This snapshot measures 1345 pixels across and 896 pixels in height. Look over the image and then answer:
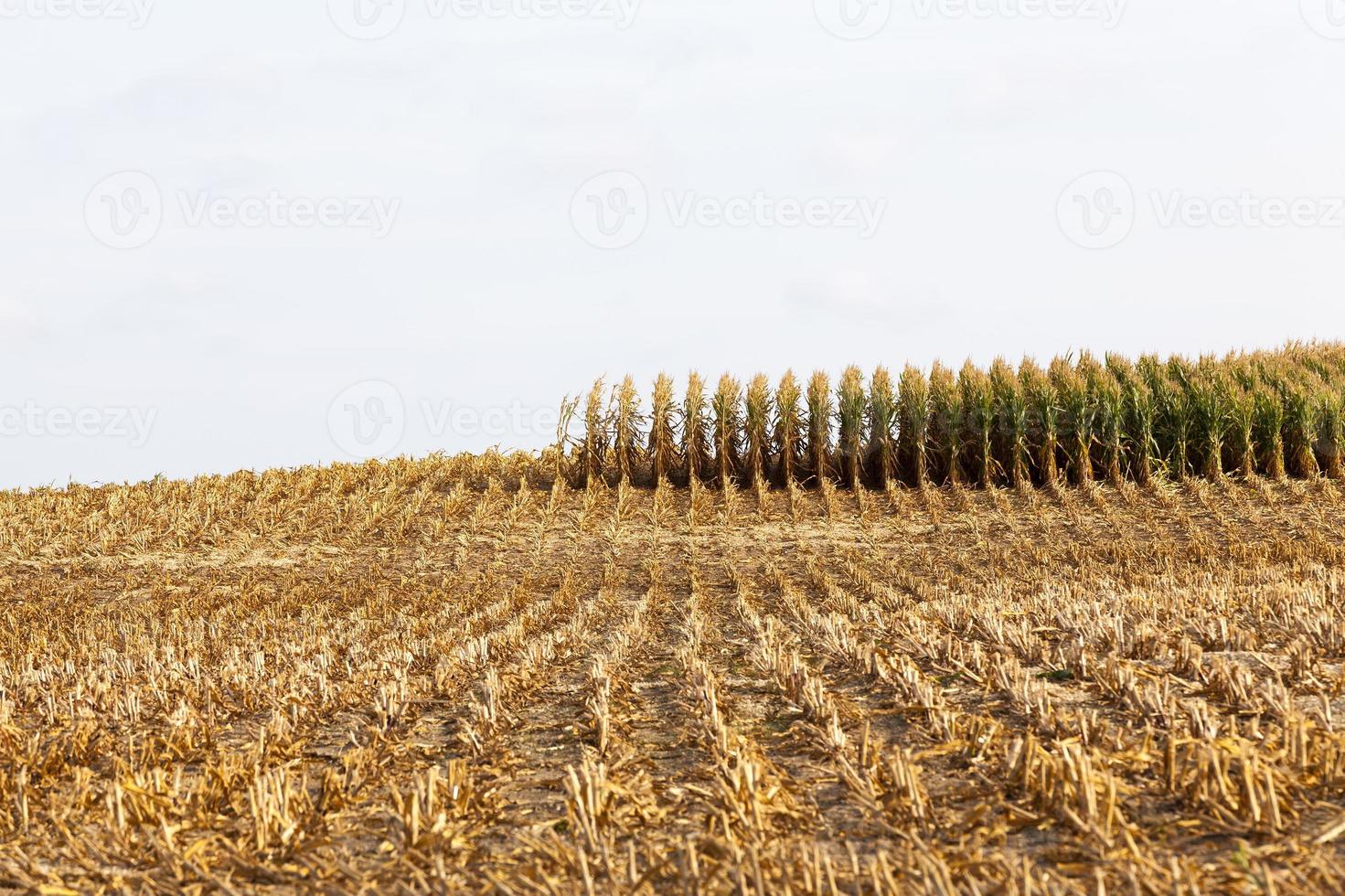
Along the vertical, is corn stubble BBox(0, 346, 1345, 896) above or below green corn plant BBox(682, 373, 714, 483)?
below

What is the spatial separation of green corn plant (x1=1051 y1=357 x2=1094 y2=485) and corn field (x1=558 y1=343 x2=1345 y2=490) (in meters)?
0.03

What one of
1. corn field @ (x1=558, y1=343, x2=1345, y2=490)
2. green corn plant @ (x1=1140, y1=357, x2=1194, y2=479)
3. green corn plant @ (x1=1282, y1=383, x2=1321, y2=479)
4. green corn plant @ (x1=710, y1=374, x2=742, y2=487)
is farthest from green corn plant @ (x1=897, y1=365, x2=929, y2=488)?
Result: green corn plant @ (x1=1282, y1=383, x2=1321, y2=479)

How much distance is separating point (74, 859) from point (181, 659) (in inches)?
212

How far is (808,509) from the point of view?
65.3ft

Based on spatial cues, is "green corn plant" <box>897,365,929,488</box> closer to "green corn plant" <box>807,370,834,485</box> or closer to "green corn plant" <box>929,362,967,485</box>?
"green corn plant" <box>929,362,967,485</box>

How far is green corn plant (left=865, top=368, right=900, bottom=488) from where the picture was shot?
848 inches

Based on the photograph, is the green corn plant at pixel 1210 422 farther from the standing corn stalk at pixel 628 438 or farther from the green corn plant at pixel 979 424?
the standing corn stalk at pixel 628 438

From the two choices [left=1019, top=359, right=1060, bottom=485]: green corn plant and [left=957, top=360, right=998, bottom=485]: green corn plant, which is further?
[left=957, top=360, right=998, bottom=485]: green corn plant

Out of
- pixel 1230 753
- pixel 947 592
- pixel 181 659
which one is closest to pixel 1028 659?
pixel 1230 753

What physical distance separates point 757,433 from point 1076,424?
6.41 metres

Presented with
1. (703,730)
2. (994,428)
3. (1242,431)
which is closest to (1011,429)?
(994,428)

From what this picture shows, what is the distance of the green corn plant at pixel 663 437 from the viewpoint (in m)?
22.2

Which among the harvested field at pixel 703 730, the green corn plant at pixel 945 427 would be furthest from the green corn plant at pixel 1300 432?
the harvested field at pixel 703 730

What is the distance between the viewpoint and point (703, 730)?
5.84m
